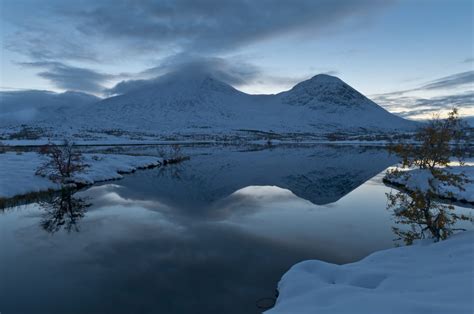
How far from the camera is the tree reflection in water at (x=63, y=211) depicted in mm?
20859

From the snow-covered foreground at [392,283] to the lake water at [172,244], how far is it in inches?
66.4

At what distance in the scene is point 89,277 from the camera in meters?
13.7

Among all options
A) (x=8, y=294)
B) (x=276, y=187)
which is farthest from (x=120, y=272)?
(x=276, y=187)

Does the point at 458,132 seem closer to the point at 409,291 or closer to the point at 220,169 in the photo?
the point at 409,291

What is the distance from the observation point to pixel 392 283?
1022 centimetres

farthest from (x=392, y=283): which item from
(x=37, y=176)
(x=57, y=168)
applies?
(x=57, y=168)

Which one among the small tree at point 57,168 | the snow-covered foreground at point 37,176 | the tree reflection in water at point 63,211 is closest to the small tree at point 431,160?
the tree reflection in water at point 63,211

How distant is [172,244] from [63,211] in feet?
37.2

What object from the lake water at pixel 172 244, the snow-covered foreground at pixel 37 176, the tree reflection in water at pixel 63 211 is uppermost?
the snow-covered foreground at pixel 37 176

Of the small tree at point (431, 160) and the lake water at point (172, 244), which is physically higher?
the small tree at point (431, 160)

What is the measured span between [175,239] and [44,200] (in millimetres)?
15419

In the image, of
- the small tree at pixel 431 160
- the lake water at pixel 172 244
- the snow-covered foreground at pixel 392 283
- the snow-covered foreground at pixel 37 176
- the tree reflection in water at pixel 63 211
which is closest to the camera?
the snow-covered foreground at pixel 392 283

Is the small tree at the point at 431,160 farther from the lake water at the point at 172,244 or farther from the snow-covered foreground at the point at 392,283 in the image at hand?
the lake water at the point at 172,244

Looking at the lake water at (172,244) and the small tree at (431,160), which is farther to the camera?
the small tree at (431,160)
